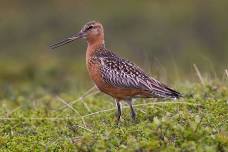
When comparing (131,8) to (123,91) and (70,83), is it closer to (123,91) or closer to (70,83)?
(70,83)

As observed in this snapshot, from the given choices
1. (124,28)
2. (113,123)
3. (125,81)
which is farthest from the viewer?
(124,28)

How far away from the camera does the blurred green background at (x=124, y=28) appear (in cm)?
2481

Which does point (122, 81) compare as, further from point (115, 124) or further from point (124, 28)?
point (124, 28)

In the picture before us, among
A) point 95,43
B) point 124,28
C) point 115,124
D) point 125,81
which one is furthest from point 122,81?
point 124,28

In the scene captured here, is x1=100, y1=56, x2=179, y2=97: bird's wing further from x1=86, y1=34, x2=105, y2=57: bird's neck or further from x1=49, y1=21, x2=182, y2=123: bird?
x1=86, y1=34, x2=105, y2=57: bird's neck

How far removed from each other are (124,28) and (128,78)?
18.2 meters

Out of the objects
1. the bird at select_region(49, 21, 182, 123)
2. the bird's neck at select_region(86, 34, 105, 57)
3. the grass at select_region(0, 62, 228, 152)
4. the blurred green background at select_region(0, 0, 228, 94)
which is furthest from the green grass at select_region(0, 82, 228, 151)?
the blurred green background at select_region(0, 0, 228, 94)

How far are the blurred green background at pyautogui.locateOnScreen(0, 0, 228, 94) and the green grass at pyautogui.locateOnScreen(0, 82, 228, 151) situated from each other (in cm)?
1026

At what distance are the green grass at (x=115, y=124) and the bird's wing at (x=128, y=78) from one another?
1.03ft

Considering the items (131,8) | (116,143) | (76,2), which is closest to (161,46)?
(131,8)

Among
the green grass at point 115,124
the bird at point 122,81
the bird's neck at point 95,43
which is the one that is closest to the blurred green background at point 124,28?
the green grass at point 115,124

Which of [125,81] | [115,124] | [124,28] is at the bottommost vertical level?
[115,124]

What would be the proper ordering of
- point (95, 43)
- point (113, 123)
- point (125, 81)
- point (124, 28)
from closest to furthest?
point (125, 81) < point (113, 123) < point (95, 43) < point (124, 28)

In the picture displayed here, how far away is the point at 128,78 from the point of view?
987 cm
